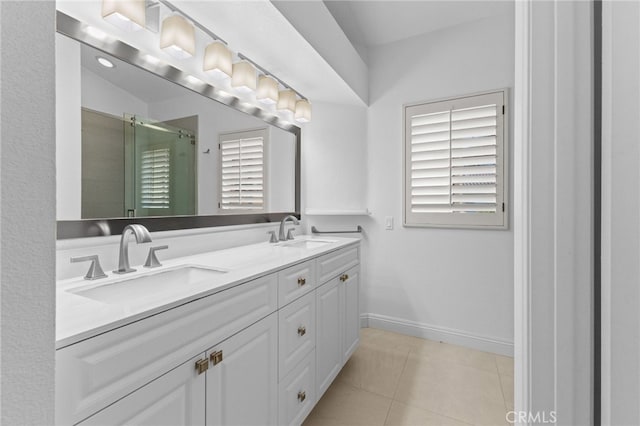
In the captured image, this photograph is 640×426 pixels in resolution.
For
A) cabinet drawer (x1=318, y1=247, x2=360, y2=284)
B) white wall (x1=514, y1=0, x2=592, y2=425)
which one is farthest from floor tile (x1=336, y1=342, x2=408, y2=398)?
white wall (x1=514, y1=0, x2=592, y2=425)

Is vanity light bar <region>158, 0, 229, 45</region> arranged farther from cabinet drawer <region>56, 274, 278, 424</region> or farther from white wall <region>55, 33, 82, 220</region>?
cabinet drawer <region>56, 274, 278, 424</region>

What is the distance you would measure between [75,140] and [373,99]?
7.47ft

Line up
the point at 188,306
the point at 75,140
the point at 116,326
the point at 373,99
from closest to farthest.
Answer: the point at 116,326 < the point at 188,306 < the point at 75,140 < the point at 373,99

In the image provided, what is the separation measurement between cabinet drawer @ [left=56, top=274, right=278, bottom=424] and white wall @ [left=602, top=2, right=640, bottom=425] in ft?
2.96

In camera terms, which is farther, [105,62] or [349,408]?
[349,408]

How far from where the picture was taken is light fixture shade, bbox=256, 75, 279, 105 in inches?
80.5

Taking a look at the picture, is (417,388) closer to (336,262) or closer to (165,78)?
(336,262)

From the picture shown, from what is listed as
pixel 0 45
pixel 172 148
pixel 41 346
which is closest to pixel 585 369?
→ pixel 41 346

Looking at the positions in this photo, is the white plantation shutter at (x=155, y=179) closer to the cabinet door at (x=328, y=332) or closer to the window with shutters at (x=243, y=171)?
the window with shutters at (x=243, y=171)

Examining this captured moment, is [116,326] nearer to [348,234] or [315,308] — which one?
[315,308]

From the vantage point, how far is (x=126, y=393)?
28.1 inches

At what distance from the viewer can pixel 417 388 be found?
1883 millimetres

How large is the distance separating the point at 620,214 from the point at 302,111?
2300 millimetres

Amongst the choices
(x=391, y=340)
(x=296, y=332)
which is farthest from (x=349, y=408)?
(x=391, y=340)
